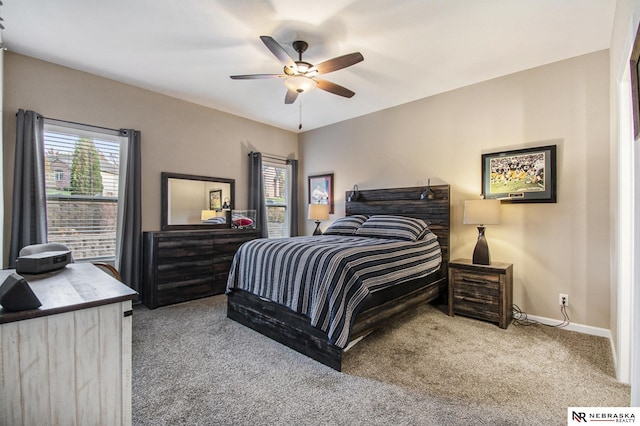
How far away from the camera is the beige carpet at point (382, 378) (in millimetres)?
1697

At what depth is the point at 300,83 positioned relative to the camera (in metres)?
2.75

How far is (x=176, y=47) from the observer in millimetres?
2826

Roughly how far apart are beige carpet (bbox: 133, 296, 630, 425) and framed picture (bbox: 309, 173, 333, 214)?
2.76 metres

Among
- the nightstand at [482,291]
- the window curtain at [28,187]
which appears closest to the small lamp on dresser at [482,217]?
the nightstand at [482,291]

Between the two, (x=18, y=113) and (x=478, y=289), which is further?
(x=478, y=289)

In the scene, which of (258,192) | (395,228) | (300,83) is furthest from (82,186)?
(395,228)

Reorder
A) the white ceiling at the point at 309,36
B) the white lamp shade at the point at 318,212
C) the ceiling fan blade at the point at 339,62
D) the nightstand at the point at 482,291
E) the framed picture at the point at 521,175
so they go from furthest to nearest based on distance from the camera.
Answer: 1. the white lamp shade at the point at 318,212
2. the framed picture at the point at 521,175
3. the nightstand at the point at 482,291
4. the ceiling fan blade at the point at 339,62
5. the white ceiling at the point at 309,36

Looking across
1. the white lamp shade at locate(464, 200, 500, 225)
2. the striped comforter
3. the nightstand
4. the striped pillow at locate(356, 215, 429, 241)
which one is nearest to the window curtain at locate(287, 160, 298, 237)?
the striped pillow at locate(356, 215, 429, 241)

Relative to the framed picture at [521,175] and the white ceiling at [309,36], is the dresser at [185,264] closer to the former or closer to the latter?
the white ceiling at [309,36]

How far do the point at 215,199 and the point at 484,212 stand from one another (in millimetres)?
3595

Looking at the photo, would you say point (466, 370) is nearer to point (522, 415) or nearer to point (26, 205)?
point (522, 415)

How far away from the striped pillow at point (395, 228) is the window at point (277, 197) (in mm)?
1989

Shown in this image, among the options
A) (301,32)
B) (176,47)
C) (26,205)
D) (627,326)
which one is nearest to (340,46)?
(301,32)

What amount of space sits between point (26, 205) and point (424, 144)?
4.53 meters
